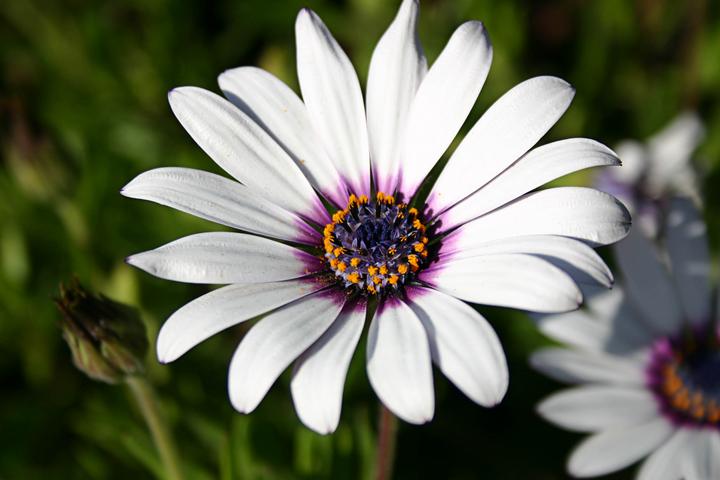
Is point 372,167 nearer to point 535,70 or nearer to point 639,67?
point 535,70

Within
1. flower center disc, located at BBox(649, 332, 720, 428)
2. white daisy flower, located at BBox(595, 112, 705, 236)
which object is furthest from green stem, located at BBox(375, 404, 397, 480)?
white daisy flower, located at BBox(595, 112, 705, 236)

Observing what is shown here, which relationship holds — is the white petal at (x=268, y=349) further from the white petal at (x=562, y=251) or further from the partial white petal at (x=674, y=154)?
the partial white petal at (x=674, y=154)

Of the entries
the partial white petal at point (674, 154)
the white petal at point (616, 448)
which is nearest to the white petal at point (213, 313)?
the white petal at point (616, 448)

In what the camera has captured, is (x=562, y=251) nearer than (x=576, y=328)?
Yes

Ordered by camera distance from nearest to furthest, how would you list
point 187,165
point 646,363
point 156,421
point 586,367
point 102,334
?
point 102,334 → point 156,421 → point 586,367 → point 646,363 → point 187,165

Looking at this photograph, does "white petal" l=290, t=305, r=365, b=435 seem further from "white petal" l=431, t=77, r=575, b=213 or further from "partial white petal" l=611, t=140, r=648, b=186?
"partial white petal" l=611, t=140, r=648, b=186

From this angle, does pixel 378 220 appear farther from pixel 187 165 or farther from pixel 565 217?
pixel 187 165

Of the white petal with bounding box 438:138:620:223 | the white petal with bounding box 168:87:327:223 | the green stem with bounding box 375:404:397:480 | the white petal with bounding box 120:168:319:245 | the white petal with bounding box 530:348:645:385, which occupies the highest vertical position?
the white petal with bounding box 168:87:327:223

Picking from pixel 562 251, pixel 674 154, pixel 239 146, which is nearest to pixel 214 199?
pixel 239 146
